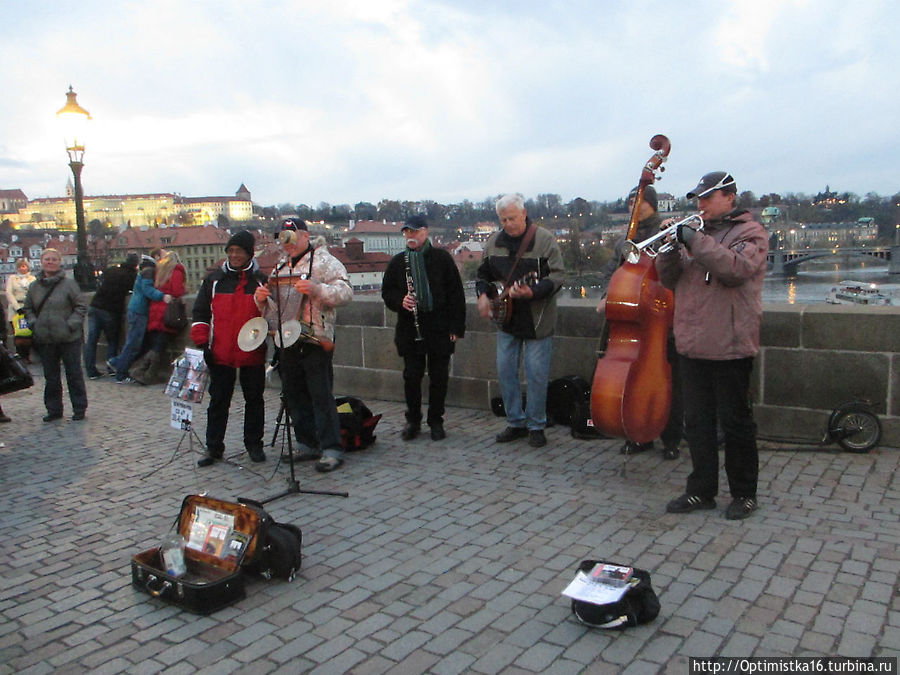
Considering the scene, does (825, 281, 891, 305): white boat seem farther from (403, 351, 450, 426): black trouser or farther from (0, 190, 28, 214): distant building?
(0, 190, 28, 214): distant building

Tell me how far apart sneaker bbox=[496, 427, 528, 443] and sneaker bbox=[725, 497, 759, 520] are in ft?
7.35

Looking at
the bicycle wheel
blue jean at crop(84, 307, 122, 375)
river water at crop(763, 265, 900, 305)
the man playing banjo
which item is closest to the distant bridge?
river water at crop(763, 265, 900, 305)

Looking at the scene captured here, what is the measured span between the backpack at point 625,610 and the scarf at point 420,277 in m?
3.59

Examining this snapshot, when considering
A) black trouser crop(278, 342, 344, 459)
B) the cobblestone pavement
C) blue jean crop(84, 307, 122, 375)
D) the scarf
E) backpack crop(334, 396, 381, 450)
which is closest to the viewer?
the cobblestone pavement

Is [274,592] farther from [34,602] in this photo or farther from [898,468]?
[898,468]

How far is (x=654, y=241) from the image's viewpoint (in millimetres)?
4961

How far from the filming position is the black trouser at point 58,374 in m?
8.37

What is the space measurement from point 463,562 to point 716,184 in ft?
8.30

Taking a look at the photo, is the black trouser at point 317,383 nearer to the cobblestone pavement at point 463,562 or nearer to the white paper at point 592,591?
the cobblestone pavement at point 463,562

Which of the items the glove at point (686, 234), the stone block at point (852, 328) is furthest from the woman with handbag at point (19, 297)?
the stone block at point (852, 328)

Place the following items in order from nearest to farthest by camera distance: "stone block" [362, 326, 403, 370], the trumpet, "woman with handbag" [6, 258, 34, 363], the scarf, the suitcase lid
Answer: the suitcase lid
the trumpet
the scarf
"stone block" [362, 326, 403, 370]
"woman with handbag" [6, 258, 34, 363]

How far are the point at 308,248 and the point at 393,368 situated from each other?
2.65 meters

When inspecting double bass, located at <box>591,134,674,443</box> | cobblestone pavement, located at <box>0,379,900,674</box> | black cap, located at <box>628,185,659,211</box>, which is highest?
black cap, located at <box>628,185,659,211</box>

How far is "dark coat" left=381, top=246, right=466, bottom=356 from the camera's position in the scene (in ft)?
22.1
